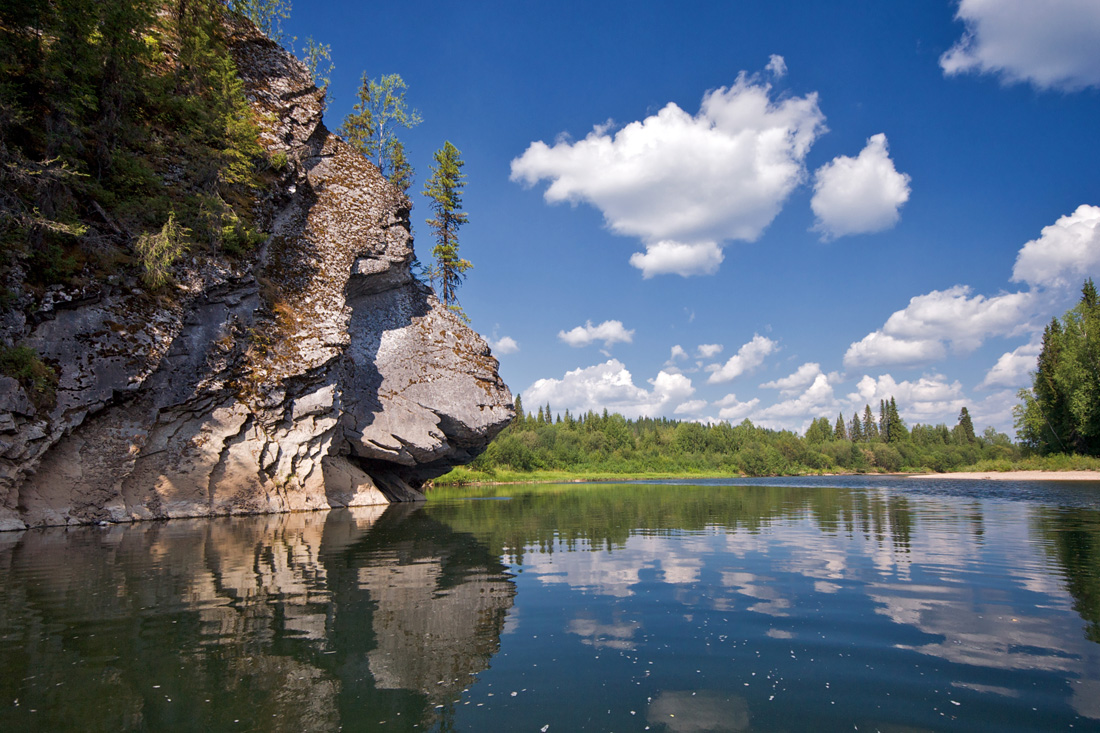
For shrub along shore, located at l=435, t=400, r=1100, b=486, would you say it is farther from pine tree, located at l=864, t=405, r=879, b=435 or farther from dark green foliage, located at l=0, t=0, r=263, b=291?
dark green foliage, located at l=0, t=0, r=263, b=291

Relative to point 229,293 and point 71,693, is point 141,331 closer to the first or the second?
point 229,293

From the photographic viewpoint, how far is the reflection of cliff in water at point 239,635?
534 cm

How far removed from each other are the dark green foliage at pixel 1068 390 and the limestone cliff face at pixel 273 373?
65.9 m

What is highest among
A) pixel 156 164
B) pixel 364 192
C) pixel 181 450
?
pixel 364 192

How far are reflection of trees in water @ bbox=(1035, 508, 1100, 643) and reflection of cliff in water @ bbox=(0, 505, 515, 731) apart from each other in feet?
30.5

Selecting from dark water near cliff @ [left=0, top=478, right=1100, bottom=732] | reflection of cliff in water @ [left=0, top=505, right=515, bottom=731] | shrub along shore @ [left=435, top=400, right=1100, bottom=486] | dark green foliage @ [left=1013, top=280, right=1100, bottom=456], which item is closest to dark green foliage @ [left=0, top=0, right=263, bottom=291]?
reflection of cliff in water @ [left=0, top=505, right=515, bottom=731]

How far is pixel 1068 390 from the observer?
204 ft

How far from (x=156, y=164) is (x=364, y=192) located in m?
12.4

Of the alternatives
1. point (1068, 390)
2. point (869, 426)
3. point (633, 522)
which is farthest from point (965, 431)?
point (633, 522)

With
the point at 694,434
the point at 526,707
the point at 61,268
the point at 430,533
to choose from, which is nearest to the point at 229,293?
the point at 61,268

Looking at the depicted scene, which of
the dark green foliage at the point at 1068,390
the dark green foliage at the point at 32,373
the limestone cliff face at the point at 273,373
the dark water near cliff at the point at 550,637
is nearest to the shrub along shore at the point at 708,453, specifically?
the dark green foliage at the point at 1068,390

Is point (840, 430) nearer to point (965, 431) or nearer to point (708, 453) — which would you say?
point (965, 431)

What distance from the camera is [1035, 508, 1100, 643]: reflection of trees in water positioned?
349 inches

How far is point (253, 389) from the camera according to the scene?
26.1m
